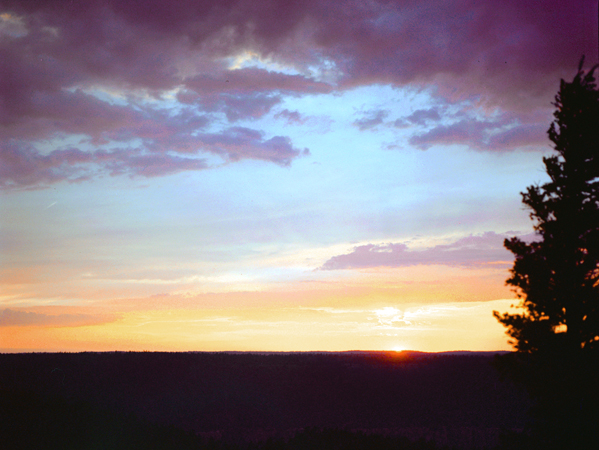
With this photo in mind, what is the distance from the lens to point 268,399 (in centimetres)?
5369

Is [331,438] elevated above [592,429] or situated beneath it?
situated beneath

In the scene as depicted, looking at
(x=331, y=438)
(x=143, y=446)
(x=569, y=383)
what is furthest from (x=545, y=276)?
(x=143, y=446)

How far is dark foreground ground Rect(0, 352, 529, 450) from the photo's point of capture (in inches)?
1005

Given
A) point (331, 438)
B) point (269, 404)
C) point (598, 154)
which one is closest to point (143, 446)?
point (331, 438)

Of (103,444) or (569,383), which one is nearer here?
(569,383)

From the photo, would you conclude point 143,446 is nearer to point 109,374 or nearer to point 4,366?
point 109,374

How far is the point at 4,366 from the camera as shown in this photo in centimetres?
6731

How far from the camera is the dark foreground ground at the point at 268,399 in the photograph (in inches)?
1005

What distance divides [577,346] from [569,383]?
165 cm

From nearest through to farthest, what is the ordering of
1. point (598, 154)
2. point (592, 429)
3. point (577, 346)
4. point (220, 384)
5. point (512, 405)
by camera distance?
point (592, 429)
point (577, 346)
point (598, 154)
point (512, 405)
point (220, 384)

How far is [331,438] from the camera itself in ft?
75.3

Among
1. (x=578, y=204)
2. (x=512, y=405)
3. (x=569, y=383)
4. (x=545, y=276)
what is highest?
(x=578, y=204)

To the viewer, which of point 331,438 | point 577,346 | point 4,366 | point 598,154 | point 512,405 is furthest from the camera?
point 4,366

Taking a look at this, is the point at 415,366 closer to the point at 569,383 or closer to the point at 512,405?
the point at 512,405
